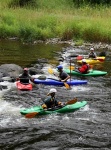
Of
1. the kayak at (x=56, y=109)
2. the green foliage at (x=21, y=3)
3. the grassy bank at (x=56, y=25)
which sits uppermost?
the green foliage at (x=21, y=3)

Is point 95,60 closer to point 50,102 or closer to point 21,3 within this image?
point 50,102

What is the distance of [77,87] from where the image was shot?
13773 mm

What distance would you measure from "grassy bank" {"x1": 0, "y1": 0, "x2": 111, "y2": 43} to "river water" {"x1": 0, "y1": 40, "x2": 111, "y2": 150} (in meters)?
12.4

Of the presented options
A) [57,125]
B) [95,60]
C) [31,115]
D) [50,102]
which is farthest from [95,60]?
[57,125]

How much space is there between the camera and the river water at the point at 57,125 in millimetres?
8148

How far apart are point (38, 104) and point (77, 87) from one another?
3.06 meters

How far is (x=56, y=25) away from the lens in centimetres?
2647

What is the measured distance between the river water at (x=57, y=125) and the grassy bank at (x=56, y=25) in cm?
1236

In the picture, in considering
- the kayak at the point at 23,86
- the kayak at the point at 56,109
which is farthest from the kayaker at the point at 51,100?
the kayak at the point at 23,86

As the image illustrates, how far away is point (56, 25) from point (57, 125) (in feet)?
59.1

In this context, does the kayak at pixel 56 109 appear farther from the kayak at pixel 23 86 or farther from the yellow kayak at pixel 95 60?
the yellow kayak at pixel 95 60

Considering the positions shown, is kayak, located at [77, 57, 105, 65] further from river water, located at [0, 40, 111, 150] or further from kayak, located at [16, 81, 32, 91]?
kayak, located at [16, 81, 32, 91]

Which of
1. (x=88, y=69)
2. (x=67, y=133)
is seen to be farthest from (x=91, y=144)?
(x=88, y=69)

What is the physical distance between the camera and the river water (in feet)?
26.7
